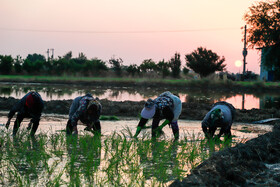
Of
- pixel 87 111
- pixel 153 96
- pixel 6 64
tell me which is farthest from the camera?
pixel 6 64

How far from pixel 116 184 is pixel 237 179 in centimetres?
149

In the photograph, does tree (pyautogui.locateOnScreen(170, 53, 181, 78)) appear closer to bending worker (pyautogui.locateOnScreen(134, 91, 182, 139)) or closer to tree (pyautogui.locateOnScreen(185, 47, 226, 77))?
tree (pyautogui.locateOnScreen(185, 47, 226, 77))

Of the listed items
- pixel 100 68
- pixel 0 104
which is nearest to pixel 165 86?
pixel 100 68

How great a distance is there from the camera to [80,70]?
5403cm

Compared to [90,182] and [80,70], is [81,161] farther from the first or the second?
[80,70]

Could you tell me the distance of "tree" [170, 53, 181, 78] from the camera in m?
49.5

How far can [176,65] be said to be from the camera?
50562mm

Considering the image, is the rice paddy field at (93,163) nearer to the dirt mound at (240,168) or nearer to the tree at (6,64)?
the dirt mound at (240,168)

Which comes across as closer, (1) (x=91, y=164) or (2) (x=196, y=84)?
(1) (x=91, y=164)

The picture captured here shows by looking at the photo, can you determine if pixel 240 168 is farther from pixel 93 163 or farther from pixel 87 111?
pixel 87 111

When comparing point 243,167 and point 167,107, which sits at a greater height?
point 167,107

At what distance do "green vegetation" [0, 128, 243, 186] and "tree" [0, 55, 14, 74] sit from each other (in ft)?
170

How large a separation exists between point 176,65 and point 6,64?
78.8ft

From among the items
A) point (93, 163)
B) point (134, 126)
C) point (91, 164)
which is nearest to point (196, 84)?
point (134, 126)
